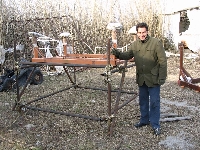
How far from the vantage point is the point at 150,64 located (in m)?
3.76

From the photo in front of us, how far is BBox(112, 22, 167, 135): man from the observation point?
12.0 ft

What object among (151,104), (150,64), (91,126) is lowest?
(91,126)

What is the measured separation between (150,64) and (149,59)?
8 centimetres

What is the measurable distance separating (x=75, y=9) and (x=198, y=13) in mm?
5429

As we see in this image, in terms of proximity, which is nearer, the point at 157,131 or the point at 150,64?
the point at 150,64

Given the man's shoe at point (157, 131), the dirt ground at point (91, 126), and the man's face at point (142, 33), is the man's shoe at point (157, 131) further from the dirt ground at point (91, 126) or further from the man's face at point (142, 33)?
the man's face at point (142, 33)

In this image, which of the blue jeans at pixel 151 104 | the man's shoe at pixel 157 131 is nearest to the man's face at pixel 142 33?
the blue jeans at pixel 151 104

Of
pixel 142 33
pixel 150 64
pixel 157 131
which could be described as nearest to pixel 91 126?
pixel 157 131

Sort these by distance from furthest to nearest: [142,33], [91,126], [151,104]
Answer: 1. [91,126]
2. [151,104]
3. [142,33]

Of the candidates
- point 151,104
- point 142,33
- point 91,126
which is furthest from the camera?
point 91,126

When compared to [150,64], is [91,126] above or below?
below

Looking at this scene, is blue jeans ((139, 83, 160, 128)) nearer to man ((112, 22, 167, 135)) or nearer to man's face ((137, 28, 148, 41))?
man ((112, 22, 167, 135))

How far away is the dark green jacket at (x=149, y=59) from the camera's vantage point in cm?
366

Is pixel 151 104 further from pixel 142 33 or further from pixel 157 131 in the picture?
pixel 142 33
